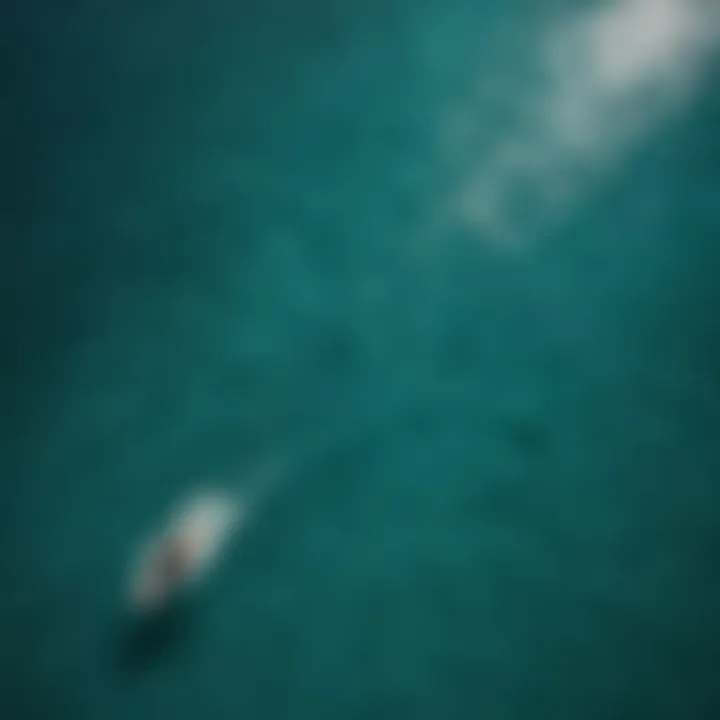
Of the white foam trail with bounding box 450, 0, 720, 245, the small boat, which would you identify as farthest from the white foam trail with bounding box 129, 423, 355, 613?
the white foam trail with bounding box 450, 0, 720, 245

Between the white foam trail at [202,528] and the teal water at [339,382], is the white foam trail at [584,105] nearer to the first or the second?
the teal water at [339,382]

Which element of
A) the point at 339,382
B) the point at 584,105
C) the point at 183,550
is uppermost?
the point at 584,105

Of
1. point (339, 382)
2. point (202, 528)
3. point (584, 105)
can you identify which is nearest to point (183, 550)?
point (202, 528)

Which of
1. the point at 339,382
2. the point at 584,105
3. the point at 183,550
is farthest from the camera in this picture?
the point at 584,105

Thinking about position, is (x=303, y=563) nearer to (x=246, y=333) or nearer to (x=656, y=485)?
(x=246, y=333)

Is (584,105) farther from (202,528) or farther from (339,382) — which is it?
(202,528)

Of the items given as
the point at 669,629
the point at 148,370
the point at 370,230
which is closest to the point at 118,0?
the point at 370,230

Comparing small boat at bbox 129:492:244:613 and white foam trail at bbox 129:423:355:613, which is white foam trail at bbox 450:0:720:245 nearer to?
white foam trail at bbox 129:423:355:613
